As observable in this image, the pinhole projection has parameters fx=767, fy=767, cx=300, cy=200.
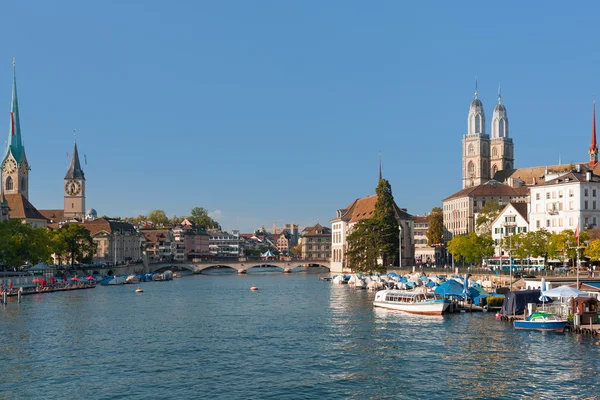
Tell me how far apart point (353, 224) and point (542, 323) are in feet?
383

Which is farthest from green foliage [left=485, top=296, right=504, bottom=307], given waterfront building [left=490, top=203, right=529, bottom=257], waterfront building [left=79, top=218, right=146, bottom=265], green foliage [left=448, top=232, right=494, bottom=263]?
waterfront building [left=79, top=218, right=146, bottom=265]

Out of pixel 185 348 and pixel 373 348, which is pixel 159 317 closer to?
pixel 185 348

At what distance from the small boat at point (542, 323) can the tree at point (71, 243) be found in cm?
10134

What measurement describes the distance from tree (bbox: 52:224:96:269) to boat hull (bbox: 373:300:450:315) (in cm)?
8378

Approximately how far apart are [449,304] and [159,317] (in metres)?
25.4

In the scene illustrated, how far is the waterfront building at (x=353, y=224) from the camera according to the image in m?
150

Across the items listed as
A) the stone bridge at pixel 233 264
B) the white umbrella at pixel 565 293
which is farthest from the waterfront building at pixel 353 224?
the white umbrella at pixel 565 293

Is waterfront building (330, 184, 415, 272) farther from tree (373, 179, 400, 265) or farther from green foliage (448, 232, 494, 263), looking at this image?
green foliage (448, 232, 494, 263)

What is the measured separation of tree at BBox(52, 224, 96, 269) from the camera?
139 meters

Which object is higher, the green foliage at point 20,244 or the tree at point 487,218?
the tree at point 487,218

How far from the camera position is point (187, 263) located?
573ft

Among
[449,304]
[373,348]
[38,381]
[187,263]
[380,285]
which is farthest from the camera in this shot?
[187,263]

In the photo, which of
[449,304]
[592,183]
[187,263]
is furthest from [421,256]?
[449,304]

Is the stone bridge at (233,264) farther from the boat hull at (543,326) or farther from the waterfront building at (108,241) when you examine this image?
the boat hull at (543,326)
